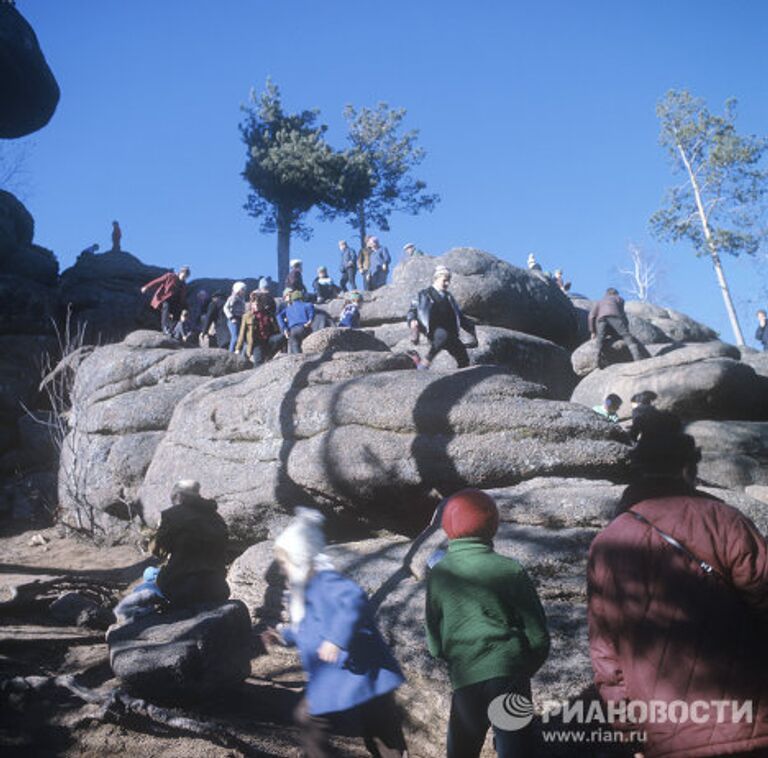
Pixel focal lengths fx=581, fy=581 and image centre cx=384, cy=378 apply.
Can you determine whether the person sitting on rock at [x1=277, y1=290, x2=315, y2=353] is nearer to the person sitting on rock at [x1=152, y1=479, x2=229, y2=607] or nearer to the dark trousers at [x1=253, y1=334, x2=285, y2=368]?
the dark trousers at [x1=253, y1=334, x2=285, y2=368]

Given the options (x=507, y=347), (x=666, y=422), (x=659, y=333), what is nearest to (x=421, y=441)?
(x=666, y=422)

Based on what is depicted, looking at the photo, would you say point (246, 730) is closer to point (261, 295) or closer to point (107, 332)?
point (261, 295)

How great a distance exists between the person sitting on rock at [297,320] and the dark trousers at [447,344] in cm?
352

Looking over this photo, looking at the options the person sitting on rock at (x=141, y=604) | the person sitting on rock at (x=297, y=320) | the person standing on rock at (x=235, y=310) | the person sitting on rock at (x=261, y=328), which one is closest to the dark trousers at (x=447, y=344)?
the person sitting on rock at (x=297, y=320)

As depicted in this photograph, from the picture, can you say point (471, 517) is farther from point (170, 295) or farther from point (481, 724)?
point (170, 295)

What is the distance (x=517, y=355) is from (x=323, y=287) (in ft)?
35.8

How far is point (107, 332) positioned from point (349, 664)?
69.5 ft

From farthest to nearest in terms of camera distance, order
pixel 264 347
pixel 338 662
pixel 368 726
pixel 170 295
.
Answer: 1. pixel 170 295
2. pixel 264 347
3. pixel 368 726
4. pixel 338 662

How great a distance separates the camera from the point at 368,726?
357cm

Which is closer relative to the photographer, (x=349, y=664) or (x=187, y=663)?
(x=349, y=664)

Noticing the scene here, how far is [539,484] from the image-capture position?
7129 mm

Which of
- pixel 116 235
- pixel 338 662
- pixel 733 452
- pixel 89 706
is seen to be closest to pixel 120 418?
pixel 89 706

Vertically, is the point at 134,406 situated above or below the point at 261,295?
below

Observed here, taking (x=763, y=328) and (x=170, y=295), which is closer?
(x=170, y=295)
